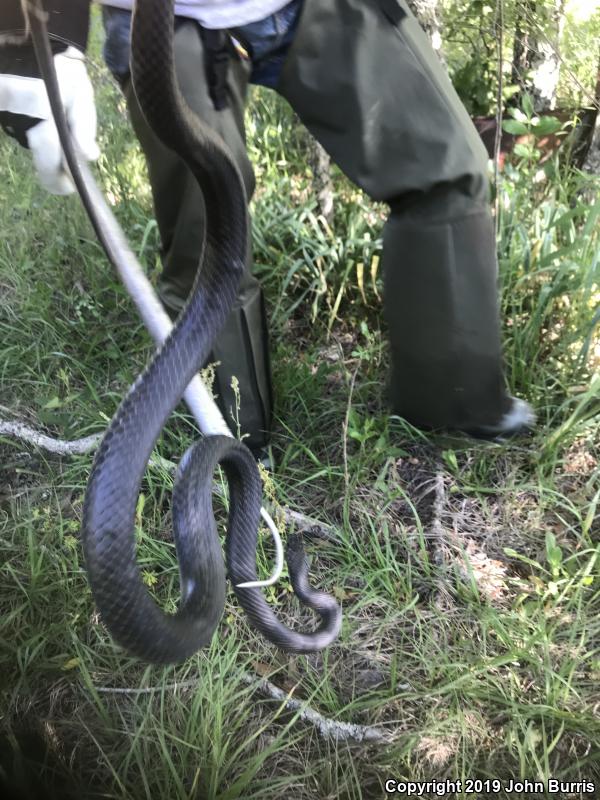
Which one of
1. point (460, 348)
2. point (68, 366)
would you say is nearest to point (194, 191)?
point (460, 348)

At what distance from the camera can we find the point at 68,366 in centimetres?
187

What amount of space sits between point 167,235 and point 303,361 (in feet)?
1.88

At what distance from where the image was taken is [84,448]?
5.33 ft

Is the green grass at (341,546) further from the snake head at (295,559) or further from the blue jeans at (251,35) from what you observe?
the blue jeans at (251,35)

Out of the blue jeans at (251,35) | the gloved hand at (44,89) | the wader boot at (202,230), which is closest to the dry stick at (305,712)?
the wader boot at (202,230)

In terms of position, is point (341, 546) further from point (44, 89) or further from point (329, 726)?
point (44, 89)

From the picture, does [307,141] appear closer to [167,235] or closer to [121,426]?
[167,235]

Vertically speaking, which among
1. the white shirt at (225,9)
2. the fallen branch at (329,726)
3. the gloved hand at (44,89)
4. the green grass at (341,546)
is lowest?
the fallen branch at (329,726)

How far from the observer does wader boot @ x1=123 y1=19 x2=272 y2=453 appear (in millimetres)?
1165

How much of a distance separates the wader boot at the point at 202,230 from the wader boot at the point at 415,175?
0.54 ft

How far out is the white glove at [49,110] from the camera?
1076 mm

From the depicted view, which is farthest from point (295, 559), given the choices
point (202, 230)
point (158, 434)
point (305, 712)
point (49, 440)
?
point (49, 440)

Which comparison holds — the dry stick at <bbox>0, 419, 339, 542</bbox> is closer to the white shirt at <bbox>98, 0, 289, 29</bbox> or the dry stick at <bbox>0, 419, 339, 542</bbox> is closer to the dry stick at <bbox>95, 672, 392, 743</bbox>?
the dry stick at <bbox>95, 672, 392, 743</bbox>

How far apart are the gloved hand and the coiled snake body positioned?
2.01 feet
